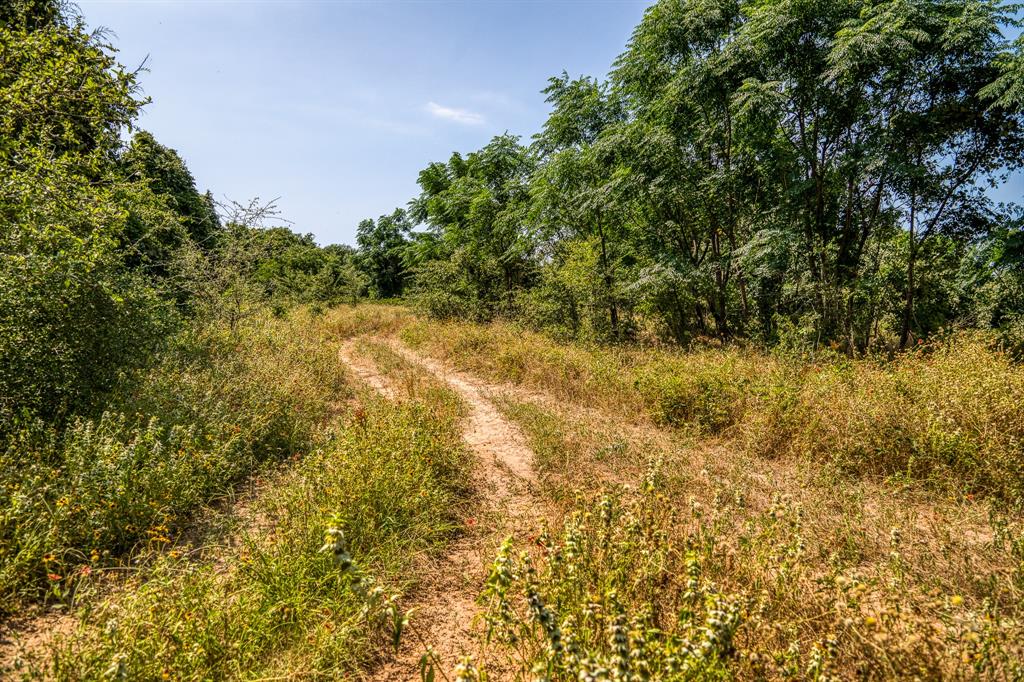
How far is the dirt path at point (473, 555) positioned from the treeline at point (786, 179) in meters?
6.93

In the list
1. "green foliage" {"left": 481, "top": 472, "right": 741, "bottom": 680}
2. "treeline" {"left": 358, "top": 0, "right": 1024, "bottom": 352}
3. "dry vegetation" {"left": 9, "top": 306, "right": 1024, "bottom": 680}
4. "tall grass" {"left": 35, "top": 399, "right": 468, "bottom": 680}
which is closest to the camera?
"green foliage" {"left": 481, "top": 472, "right": 741, "bottom": 680}

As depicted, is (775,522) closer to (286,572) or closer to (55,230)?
(286,572)

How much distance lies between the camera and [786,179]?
10820 millimetres

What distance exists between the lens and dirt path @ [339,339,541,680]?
2.90 m

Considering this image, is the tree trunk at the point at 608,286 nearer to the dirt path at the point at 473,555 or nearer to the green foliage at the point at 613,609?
the dirt path at the point at 473,555

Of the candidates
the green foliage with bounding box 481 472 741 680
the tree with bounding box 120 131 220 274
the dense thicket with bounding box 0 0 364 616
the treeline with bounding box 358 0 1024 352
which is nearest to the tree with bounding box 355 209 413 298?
the tree with bounding box 120 131 220 274

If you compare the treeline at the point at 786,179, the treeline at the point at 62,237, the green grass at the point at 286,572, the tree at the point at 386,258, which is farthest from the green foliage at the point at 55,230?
the tree at the point at 386,258

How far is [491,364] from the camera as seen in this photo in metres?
11.7

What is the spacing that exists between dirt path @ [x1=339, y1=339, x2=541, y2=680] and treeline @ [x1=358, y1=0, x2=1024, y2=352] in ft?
22.7

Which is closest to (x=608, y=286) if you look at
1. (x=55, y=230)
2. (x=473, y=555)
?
(x=473, y=555)

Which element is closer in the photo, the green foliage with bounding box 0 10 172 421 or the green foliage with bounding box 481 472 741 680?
the green foliage with bounding box 481 472 741 680

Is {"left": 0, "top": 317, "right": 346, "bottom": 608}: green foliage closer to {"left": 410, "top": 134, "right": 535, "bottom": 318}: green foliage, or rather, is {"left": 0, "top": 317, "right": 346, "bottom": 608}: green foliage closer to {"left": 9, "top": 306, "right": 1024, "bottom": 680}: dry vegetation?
{"left": 9, "top": 306, "right": 1024, "bottom": 680}: dry vegetation

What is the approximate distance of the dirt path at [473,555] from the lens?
2.90 meters

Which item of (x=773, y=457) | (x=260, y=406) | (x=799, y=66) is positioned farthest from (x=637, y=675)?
(x=799, y=66)
